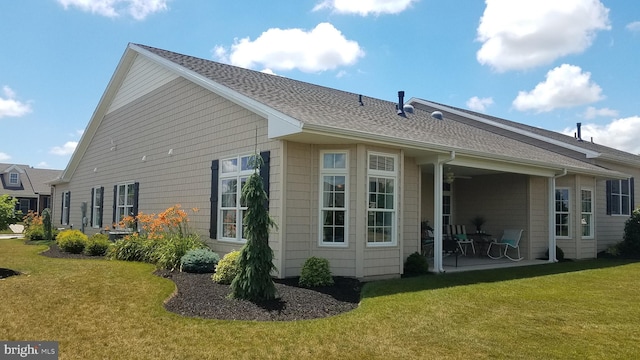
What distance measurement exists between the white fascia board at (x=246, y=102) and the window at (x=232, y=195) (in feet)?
4.07

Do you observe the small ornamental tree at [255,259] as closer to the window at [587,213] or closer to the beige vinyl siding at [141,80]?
the beige vinyl siding at [141,80]

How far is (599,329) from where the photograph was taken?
19.5 ft

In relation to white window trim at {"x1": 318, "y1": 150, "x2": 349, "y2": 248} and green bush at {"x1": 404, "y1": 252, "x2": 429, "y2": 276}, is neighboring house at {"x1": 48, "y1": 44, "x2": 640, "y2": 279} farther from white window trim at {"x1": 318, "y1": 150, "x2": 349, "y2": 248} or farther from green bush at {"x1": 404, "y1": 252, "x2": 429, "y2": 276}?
green bush at {"x1": 404, "y1": 252, "x2": 429, "y2": 276}

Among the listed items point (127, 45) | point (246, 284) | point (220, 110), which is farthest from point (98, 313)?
point (127, 45)

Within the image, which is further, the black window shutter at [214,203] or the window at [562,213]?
the window at [562,213]

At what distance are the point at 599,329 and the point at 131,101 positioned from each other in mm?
15050

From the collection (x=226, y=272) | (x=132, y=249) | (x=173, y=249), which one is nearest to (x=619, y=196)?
(x=226, y=272)

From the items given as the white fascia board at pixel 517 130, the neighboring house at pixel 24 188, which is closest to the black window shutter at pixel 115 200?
the white fascia board at pixel 517 130

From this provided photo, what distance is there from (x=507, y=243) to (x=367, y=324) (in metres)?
9.07

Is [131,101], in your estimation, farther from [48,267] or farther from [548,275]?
[548,275]

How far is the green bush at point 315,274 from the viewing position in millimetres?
8281

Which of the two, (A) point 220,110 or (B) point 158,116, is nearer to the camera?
(A) point 220,110

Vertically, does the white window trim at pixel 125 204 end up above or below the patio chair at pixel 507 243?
above

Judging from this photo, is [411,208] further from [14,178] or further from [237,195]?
[14,178]
